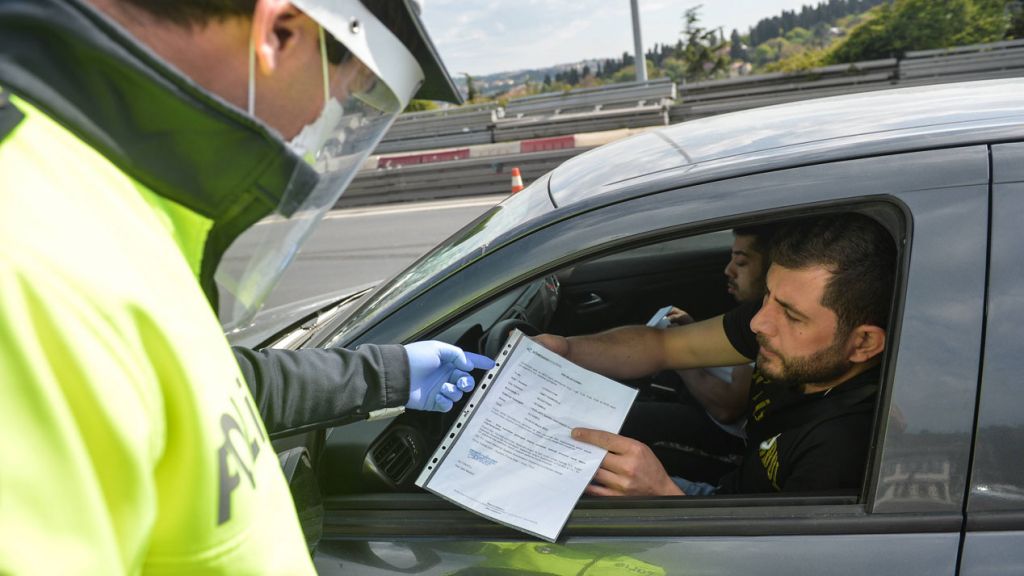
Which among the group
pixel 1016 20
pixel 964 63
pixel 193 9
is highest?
pixel 193 9

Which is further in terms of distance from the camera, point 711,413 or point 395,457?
point 711,413

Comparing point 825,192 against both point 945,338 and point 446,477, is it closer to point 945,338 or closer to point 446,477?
point 945,338

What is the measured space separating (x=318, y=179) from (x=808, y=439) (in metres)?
1.10

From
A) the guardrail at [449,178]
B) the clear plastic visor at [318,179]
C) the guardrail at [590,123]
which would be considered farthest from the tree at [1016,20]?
the clear plastic visor at [318,179]

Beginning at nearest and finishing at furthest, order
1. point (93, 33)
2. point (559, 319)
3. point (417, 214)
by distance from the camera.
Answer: point (93, 33)
point (559, 319)
point (417, 214)

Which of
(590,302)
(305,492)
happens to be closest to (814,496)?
(305,492)

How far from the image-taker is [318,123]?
95 centimetres

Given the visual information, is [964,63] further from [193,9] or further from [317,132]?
[193,9]

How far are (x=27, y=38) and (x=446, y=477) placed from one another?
1.04m

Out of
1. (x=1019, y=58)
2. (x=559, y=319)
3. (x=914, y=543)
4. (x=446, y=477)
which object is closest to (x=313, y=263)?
(x=559, y=319)

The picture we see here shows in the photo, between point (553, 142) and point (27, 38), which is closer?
point (27, 38)

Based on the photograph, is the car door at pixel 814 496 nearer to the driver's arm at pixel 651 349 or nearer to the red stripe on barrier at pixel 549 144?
the driver's arm at pixel 651 349

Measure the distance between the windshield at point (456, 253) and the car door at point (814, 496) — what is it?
113 millimetres

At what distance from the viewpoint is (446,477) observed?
1452 millimetres
